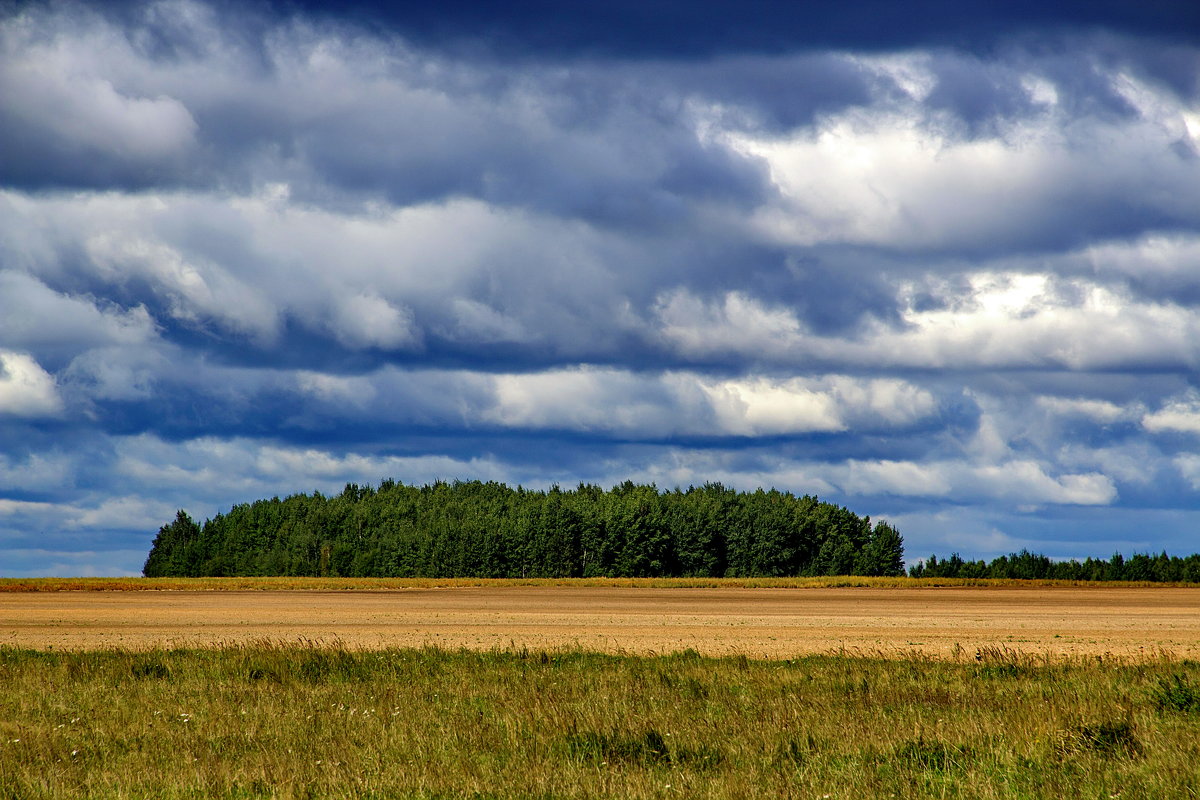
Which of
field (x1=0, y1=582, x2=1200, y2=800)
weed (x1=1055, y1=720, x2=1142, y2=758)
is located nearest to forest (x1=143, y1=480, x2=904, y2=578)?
field (x1=0, y1=582, x2=1200, y2=800)

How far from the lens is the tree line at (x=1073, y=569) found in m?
137

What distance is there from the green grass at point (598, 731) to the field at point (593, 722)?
6 centimetres

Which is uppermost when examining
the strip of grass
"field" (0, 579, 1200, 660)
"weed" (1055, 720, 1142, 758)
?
"weed" (1055, 720, 1142, 758)

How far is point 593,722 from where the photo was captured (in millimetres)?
17984

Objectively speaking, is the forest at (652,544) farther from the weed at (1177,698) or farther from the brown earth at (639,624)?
the weed at (1177,698)

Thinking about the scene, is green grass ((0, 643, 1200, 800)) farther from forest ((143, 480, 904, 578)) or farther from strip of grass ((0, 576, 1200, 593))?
forest ((143, 480, 904, 578))

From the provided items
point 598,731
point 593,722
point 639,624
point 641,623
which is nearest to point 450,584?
point 641,623

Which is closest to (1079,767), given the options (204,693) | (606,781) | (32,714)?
(606,781)

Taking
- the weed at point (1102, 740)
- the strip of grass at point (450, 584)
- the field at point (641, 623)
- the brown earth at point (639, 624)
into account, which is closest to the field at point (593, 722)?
the weed at point (1102, 740)

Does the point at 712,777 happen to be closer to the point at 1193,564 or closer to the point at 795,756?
the point at 795,756

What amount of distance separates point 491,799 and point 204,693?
1181 centimetres

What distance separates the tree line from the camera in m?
137

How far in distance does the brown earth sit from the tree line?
182ft

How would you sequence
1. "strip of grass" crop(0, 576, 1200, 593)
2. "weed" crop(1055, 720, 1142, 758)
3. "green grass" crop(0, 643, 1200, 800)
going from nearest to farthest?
"green grass" crop(0, 643, 1200, 800) < "weed" crop(1055, 720, 1142, 758) < "strip of grass" crop(0, 576, 1200, 593)
